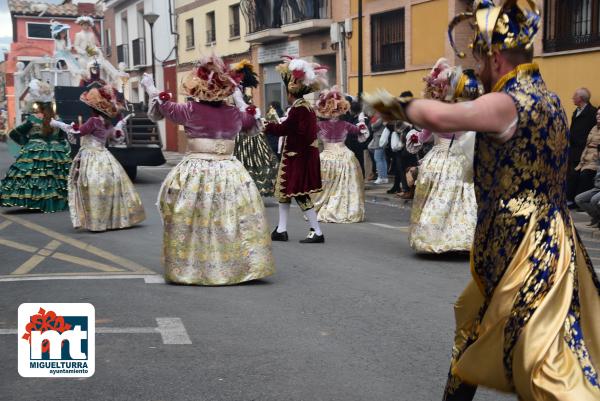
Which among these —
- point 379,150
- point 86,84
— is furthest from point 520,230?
point 86,84

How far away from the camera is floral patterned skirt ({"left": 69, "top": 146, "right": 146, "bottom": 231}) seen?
1044 cm

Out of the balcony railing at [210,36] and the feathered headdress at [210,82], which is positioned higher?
the balcony railing at [210,36]

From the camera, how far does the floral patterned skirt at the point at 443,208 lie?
8.22m

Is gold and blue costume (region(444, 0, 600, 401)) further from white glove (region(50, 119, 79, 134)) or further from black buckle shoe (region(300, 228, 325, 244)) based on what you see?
white glove (region(50, 119, 79, 134))

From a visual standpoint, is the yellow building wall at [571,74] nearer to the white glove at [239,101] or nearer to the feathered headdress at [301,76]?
the feathered headdress at [301,76]

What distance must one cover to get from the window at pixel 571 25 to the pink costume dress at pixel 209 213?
9.09m

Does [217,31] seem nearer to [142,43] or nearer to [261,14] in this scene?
[261,14]

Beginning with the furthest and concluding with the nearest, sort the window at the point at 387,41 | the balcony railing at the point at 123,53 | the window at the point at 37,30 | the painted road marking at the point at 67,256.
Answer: the window at the point at 37,30 → the balcony railing at the point at 123,53 → the window at the point at 387,41 → the painted road marking at the point at 67,256

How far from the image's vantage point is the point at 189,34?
32281 millimetres

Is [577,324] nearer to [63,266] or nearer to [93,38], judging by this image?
[63,266]

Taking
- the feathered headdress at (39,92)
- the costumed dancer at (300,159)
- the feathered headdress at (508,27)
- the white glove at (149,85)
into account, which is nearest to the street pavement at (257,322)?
the costumed dancer at (300,159)

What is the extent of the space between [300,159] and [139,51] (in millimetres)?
29187

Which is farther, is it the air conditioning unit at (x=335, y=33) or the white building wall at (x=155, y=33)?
the white building wall at (x=155, y=33)

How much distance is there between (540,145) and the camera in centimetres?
299
